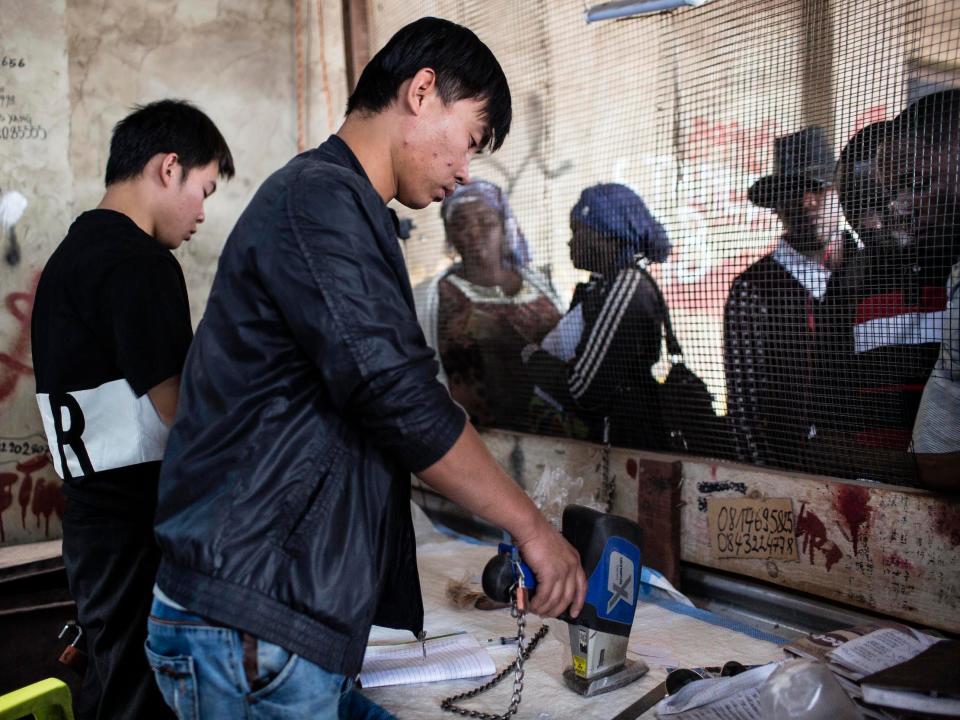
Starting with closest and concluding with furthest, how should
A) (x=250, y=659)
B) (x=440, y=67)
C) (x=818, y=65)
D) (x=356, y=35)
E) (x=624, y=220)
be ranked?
(x=250, y=659) < (x=440, y=67) < (x=818, y=65) < (x=624, y=220) < (x=356, y=35)

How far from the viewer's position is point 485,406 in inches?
135

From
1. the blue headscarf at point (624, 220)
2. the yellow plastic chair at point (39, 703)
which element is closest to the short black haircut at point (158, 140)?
the yellow plastic chair at point (39, 703)

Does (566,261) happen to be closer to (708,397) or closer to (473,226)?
(473,226)

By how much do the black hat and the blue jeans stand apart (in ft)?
6.35

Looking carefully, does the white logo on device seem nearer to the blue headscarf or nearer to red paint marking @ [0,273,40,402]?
the blue headscarf

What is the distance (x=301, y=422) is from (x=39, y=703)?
3.62ft

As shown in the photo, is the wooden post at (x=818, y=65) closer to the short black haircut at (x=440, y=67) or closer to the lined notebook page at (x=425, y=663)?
the short black haircut at (x=440, y=67)

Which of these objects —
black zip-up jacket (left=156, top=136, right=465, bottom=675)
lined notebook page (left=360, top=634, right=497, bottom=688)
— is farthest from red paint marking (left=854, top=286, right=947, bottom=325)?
black zip-up jacket (left=156, top=136, right=465, bottom=675)

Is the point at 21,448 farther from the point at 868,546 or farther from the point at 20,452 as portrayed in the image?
the point at 868,546

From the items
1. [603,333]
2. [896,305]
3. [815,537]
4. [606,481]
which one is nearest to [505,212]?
[603,333]

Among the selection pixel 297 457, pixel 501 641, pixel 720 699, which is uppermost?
pixel 297 457

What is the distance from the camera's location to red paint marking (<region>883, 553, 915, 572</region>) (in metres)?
2.01

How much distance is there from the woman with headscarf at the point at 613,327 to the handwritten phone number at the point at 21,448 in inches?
91.0

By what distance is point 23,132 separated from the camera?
3504 millimetres
